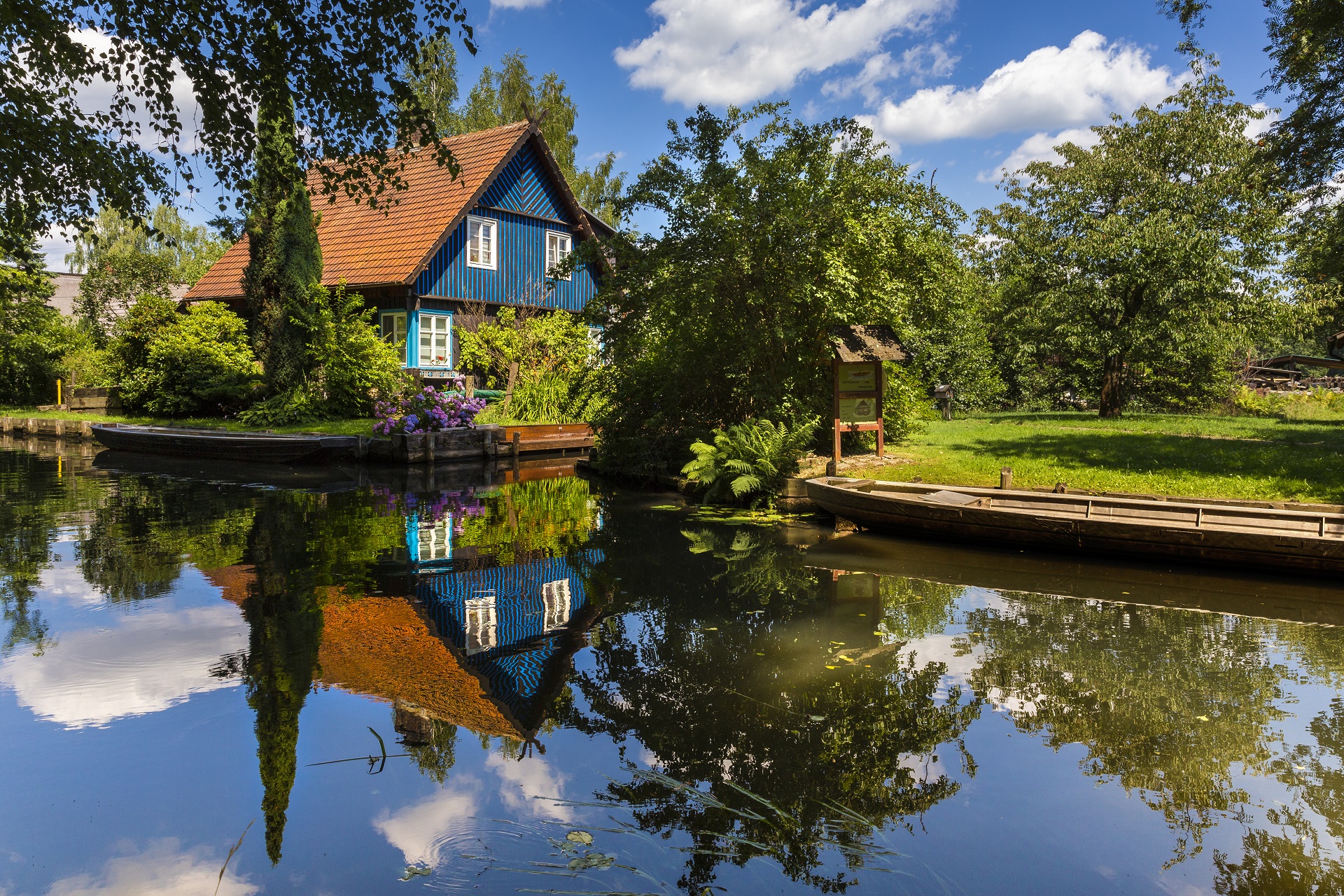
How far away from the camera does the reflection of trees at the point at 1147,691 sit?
16.0 feet

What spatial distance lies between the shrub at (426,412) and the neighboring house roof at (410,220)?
17.5 ft

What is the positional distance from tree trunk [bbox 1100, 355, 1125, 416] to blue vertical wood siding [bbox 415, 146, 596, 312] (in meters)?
16.8

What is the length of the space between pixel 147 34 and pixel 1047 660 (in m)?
10.9

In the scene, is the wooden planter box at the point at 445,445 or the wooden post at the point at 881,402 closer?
the wooden post at the point at 881,402

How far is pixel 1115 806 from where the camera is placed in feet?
15.0

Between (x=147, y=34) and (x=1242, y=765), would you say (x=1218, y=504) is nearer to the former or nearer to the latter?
(x=1242, y=765)

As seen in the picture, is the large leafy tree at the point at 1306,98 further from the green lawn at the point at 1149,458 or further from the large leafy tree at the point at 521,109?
the large leafy tree at the point at 521,109

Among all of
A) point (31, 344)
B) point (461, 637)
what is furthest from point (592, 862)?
point (31, 344)

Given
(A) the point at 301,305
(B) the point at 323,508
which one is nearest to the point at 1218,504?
(B) the point at 323,508

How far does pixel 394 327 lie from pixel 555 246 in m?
7.29

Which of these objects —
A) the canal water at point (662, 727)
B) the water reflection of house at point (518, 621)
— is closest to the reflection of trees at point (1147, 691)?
the canal water at point (662, 727)

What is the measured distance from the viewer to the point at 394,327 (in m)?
27.4

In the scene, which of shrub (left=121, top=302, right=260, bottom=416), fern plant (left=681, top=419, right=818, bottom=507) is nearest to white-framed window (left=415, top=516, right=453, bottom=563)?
fern plant (left=681, top=419, right=818, bottom=507)

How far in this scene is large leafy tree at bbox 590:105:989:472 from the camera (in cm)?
1496
